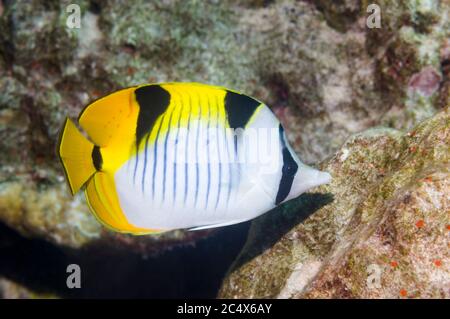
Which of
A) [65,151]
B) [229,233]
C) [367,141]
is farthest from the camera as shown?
[229,233]

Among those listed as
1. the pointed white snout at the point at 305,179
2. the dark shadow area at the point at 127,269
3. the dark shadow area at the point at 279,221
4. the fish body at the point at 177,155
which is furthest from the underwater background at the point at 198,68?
the fish body at the point at 177,155

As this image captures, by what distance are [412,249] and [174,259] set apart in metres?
3.35

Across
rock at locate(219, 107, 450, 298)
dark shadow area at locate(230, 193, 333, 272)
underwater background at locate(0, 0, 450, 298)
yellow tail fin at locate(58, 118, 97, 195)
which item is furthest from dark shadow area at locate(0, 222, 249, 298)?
yellow tail fin at locate(58, 118, 97, 195)

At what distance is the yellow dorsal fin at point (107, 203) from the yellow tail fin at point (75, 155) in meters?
0.06

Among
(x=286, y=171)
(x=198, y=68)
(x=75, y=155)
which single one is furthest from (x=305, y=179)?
(x=198, y=68)

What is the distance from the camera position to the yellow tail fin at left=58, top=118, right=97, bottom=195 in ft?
5.81

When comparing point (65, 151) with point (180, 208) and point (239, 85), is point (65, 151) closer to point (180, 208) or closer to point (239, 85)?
point (180, 208)

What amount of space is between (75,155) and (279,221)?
1344 mm

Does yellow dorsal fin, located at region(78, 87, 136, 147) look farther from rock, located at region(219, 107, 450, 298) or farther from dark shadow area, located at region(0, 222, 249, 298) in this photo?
dark shadow area, located at region(0, 222, 249, 298)

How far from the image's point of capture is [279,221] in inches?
105

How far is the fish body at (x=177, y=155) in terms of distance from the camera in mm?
1756

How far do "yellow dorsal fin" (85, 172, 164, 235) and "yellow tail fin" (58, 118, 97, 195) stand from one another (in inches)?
2.4

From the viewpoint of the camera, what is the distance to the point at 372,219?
2.08m

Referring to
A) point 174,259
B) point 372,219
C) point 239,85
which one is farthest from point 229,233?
point 372,219
